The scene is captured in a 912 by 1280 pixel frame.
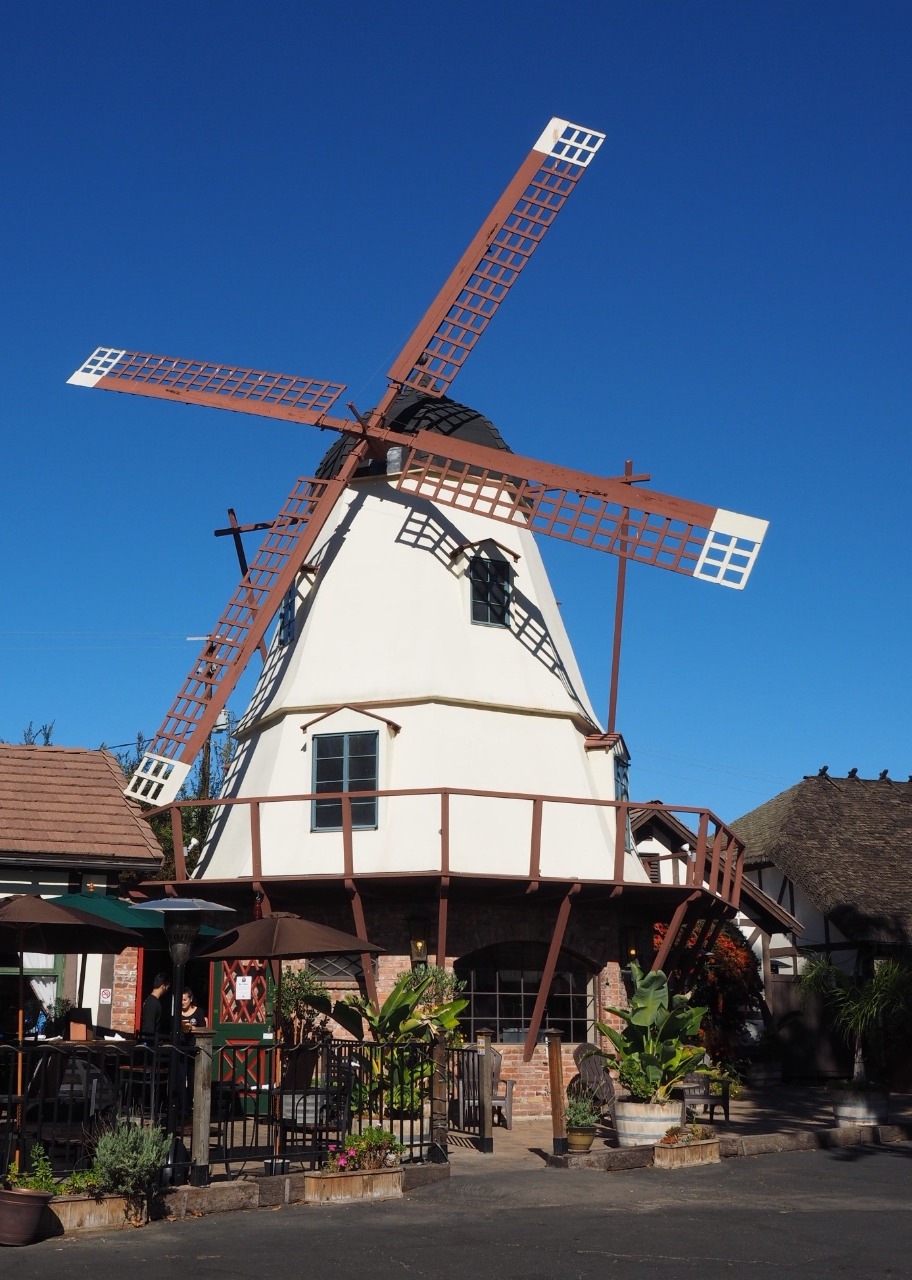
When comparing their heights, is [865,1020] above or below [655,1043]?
above

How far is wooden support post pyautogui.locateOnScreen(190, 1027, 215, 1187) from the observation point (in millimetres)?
10562

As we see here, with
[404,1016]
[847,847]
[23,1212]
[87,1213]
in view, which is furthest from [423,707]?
[847,847]

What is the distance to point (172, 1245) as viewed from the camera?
9.13m

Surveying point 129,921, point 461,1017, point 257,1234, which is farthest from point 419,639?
point 257,1234

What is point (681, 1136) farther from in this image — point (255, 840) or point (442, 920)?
point (255, 840)

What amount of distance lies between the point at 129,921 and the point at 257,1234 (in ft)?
18.6

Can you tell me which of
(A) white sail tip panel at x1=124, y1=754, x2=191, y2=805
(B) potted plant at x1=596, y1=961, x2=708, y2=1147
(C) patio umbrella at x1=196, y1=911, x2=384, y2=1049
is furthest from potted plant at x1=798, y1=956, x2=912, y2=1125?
(A) white sail tip panel at x1=124, y1=754, x2=191, y2=805

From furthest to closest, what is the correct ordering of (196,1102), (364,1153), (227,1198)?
(364,1153) < (196,1102) < (227,1198)

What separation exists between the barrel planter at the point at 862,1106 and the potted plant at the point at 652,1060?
2.59 meters

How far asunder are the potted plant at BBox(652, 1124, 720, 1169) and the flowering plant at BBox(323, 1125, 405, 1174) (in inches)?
123

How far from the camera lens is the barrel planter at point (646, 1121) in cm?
1374

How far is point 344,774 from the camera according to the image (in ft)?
64.9

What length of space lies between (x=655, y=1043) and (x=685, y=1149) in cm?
123

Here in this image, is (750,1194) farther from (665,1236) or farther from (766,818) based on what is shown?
(766,818)
